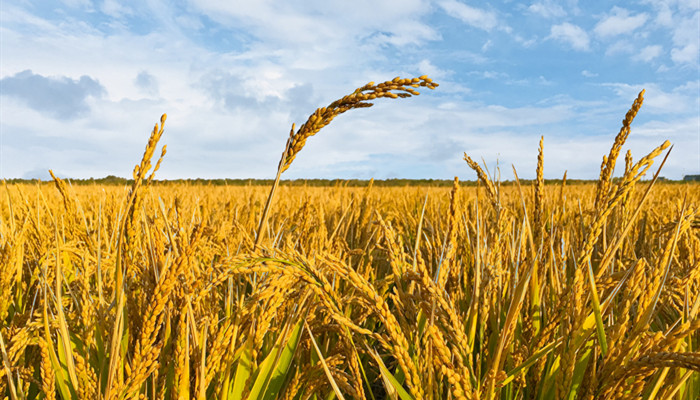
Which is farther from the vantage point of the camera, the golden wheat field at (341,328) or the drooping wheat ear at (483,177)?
the drooping wheat ear at (483,177)

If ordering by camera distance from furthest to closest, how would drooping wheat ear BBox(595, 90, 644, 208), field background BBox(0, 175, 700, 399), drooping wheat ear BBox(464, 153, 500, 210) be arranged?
drooping wheat ear BBox(464, 153, 500, 210)
drooping wheat ear BBox(595, 90, 644, 208)
field background BBox(0, 175, 700, 399)

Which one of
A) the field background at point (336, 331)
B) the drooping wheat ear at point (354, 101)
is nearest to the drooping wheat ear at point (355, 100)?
the drooping wheat ear at point (354, 101)

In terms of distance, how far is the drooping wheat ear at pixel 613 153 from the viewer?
101cm

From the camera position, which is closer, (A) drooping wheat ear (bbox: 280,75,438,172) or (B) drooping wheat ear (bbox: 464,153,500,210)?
(A) drooping wheat ear (bbox: 280,75,438,172)

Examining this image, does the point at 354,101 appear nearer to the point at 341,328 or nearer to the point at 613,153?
the point at 341,328

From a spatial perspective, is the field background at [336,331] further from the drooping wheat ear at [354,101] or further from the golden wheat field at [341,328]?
the drooping wheat ear at [354,101]

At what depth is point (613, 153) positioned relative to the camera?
1006 mm

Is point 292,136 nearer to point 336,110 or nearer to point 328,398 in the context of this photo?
point 336,110

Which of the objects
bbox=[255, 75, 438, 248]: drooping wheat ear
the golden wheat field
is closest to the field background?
the golden wheat field

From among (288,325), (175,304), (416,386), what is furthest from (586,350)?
(175,304)

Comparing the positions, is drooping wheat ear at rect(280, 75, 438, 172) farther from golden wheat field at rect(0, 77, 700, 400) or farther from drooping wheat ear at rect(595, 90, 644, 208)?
drooping wheat ear at rect(595, 90, 644, 208)

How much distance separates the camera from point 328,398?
3.77 ft

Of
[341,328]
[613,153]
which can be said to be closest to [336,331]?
[341,328]

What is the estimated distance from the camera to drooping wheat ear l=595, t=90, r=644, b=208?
1.01m
